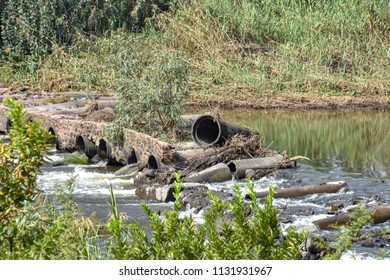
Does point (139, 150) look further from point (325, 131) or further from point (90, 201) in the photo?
point (325, 131)

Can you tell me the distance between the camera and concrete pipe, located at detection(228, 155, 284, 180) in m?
13.9

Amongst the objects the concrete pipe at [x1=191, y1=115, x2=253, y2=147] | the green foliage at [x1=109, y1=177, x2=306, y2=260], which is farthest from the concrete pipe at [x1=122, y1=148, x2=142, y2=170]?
the green foliage at [x1=109, y1=177, x2=306, y2=260]

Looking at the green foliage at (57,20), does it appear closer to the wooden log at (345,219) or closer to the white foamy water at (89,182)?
the white foamy water at (89,182)

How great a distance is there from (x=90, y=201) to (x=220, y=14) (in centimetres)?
1512

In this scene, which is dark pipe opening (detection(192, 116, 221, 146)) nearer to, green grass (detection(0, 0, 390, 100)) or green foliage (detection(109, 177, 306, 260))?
green grass (detection(0, 0, 390, 100))

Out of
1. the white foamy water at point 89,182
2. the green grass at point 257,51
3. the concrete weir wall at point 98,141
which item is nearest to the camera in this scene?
the white foamy water at point 89,182

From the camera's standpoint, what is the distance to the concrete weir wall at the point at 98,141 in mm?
14469

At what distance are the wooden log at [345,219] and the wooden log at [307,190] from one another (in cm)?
158

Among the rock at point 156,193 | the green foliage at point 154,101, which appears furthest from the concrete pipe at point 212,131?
the rock at point 156,193

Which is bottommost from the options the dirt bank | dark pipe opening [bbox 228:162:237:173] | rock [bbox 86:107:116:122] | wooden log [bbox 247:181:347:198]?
the dirt bank

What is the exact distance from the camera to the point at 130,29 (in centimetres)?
2891

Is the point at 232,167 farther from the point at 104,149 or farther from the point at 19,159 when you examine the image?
the point at 19,159

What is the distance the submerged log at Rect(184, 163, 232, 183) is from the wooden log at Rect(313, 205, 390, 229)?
313 cm

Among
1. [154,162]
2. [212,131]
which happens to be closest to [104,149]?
[212,131]
